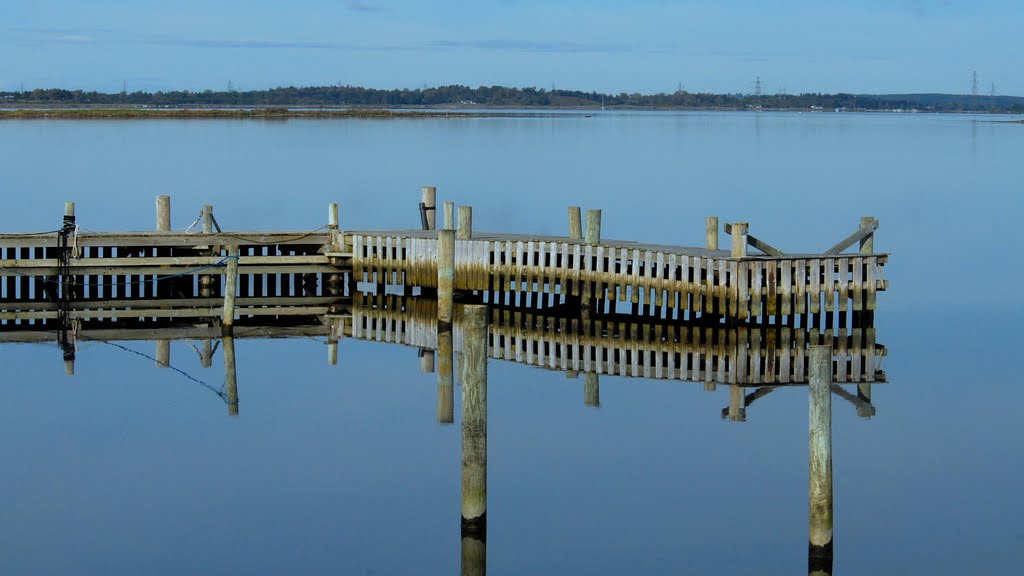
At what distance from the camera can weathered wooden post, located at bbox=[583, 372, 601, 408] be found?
78.8ft

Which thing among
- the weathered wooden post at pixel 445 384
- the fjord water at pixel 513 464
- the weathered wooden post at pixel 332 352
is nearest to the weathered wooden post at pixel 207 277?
the fjord water at pixel 513 464

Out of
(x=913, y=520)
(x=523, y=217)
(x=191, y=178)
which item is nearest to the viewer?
(x=913, y=520)

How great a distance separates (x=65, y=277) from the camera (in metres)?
31.7

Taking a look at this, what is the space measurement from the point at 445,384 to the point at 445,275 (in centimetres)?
492

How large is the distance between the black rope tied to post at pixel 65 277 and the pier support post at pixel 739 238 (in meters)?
12.7

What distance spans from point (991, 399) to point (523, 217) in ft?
104

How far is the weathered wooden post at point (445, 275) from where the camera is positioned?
2852 cm

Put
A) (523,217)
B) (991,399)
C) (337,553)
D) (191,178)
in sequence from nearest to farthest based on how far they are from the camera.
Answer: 1. (337,553)
2. (991,399)
3. (523,217)
4. (191,178)

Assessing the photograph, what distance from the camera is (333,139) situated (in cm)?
12231

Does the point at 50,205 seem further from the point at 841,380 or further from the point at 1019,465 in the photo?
the point at 1019,465

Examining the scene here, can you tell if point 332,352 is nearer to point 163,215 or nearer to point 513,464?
point 163,215

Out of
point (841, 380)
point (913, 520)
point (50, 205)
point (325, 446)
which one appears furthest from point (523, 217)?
point (913, 520)

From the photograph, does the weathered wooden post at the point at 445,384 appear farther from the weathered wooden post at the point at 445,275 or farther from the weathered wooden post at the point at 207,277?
the weathered wooden post at the point at 207,277

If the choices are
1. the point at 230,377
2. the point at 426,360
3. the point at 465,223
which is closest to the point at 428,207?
the point at 465,223
